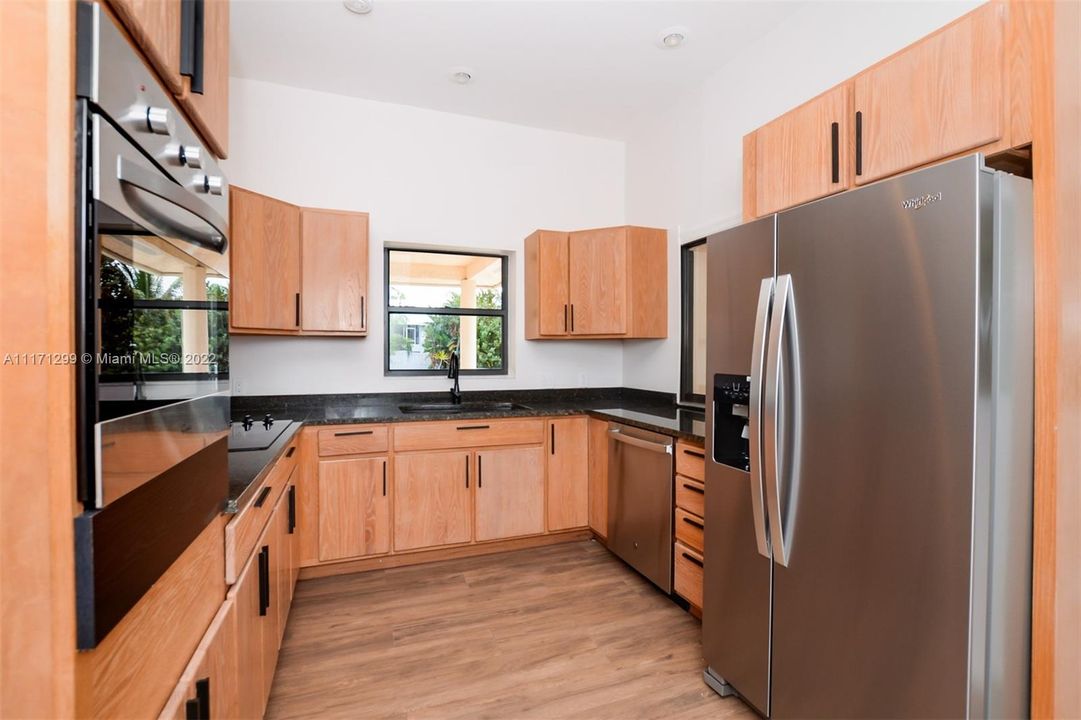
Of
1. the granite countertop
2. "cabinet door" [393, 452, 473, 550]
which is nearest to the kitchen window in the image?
the granite countertop

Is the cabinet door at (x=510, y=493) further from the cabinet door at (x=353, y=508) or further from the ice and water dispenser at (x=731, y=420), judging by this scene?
the ice and water dispenser at (x=731, y=420)

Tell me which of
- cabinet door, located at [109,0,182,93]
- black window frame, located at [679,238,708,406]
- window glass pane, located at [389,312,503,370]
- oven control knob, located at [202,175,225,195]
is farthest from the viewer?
window glass pane, located at [389,312,503,370]

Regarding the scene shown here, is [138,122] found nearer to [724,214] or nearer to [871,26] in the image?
[871,26]

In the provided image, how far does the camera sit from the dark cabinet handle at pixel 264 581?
63.0 inches

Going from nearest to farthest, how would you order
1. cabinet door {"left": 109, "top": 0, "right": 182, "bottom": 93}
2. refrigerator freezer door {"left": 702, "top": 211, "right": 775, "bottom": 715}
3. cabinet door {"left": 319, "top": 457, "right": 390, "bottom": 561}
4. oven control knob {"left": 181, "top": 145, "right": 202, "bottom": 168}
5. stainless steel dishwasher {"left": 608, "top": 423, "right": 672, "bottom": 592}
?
cabinet door {"left": 109, "top": 0, "right": 182, "bottom": 93} → oven control knob {"left": 181, "top": 145, "right": 202, "bottom": 168} → refrigerator freezer door {"left": 702, "top": 211, "right": 775, "bottom": 715} → stainless steel dishwasher {"left": 608, "top": 423, "right": 672, "bottom": 592} → cabinet door {"left": 319, "top": 457, "right": 390, "bottom": 561}

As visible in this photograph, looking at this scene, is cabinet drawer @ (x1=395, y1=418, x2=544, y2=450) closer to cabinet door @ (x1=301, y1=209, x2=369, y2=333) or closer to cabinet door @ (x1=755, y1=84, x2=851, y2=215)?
cabinet door @ (x1=301, y1=209, x2=369, y2=333)

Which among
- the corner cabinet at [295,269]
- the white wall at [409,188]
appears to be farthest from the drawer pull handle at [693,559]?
the corner cabinet at [295,269]

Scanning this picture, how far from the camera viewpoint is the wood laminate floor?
189 centimetres

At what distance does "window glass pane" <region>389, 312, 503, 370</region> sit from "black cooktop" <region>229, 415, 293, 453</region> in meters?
1.11

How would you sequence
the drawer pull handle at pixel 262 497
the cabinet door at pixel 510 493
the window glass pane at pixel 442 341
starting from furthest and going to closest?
the window glass pane at pixel 442 341
the cabinet door at pixel 510 493
the drawer pull handle at pixel 262 497

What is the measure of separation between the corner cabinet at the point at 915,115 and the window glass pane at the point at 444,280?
2.26 meters

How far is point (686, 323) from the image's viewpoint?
354cm

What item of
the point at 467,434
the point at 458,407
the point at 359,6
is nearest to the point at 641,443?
the point at 467,434

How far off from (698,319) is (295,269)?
2603 millimetres
